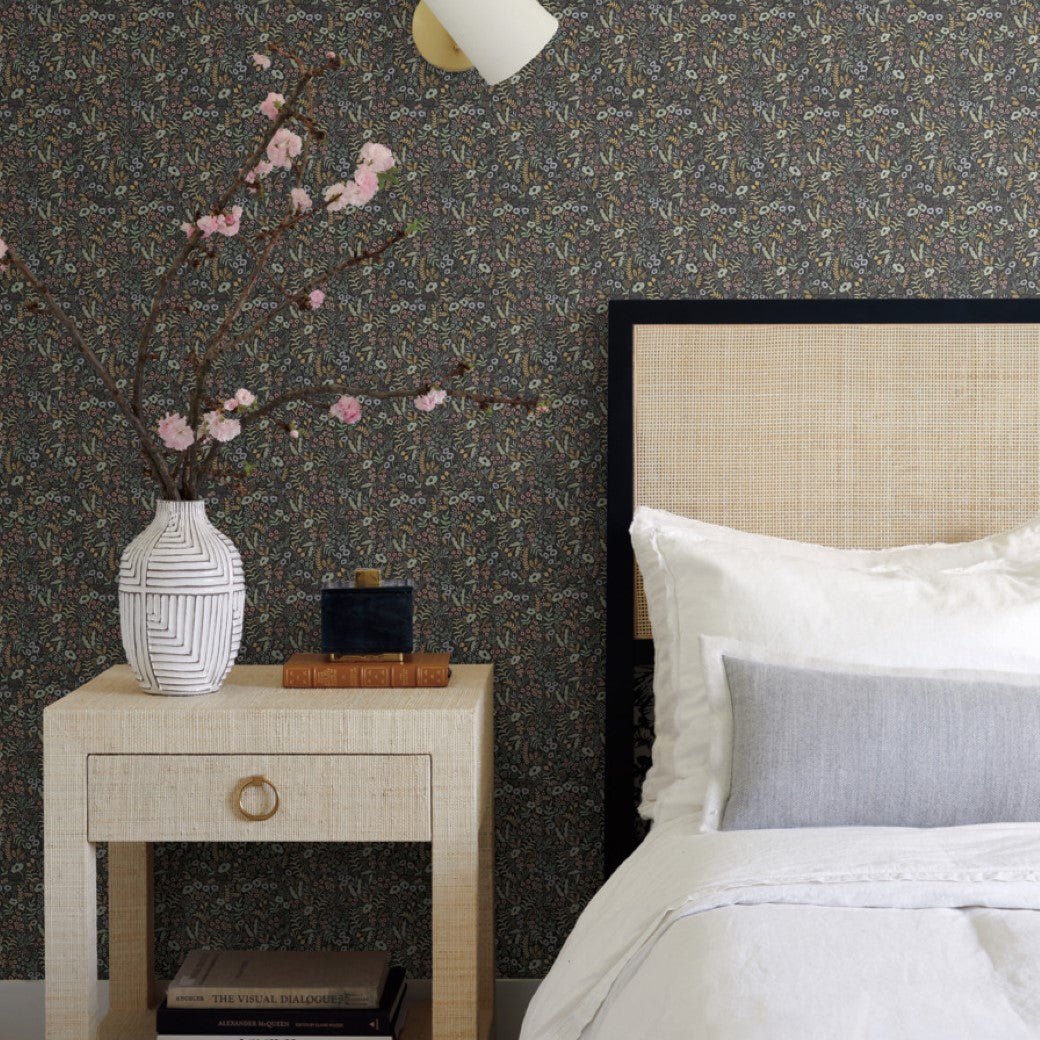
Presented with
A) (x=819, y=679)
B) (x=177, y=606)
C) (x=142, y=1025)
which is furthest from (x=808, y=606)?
Answer: (x=142, y=1025)

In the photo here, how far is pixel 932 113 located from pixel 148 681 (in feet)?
6.11

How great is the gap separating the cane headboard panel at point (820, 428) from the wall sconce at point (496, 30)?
1.67ft

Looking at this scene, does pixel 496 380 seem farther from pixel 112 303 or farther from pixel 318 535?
pixel 112 303

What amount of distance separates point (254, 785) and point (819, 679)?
937 mm

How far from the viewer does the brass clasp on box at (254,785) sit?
1.89 m

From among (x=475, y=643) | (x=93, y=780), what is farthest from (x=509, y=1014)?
(x=93, y=780)

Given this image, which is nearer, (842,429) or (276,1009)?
(276,1009)

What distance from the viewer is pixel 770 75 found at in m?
2.30

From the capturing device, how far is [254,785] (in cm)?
190

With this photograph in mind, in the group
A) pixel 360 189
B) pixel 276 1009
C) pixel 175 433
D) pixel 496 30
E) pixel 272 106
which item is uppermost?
pixel 496 30

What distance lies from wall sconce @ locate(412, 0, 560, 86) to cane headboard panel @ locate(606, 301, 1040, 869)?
51 centimetres

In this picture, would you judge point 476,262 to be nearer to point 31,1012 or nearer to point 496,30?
point 496,30

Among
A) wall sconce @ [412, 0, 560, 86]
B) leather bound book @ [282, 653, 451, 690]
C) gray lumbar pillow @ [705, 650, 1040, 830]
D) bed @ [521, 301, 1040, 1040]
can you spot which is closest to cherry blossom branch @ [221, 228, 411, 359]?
wall sconce @ [412, 0, 560, 86]

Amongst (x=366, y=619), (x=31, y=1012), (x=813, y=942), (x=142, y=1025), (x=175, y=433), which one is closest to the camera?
(x=813, y=942)
